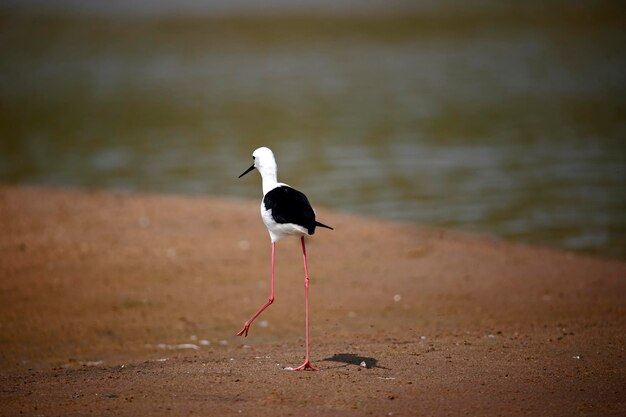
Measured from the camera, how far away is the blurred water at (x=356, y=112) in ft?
49.3

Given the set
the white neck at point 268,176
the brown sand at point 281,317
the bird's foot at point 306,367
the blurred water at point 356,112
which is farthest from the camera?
the blurred water at point 356,112

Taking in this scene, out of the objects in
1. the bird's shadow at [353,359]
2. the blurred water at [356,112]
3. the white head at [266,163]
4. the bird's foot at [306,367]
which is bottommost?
the bird's shadow at [353,359]

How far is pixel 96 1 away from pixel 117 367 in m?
44.7

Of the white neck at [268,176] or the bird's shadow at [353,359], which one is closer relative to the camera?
the bird's shadow at [353,359]

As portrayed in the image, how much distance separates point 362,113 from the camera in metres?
23.8

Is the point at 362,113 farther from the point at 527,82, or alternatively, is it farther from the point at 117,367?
the point at 117,367

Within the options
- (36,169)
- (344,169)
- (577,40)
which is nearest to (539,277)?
(344,169)

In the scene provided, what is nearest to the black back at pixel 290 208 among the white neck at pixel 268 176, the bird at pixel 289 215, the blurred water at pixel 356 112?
the bird at pixel 289 215

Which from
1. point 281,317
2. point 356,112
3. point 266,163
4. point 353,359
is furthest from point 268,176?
point 356,112

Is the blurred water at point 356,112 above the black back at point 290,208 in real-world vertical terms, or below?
above

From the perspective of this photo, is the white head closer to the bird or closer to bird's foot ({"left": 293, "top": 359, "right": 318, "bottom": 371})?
the bird

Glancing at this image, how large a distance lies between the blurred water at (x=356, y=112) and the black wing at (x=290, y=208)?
6176mm

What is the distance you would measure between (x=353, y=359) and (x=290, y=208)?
1.19 meters

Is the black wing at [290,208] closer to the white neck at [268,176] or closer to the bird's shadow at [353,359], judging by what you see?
the white neck at [268,176]
